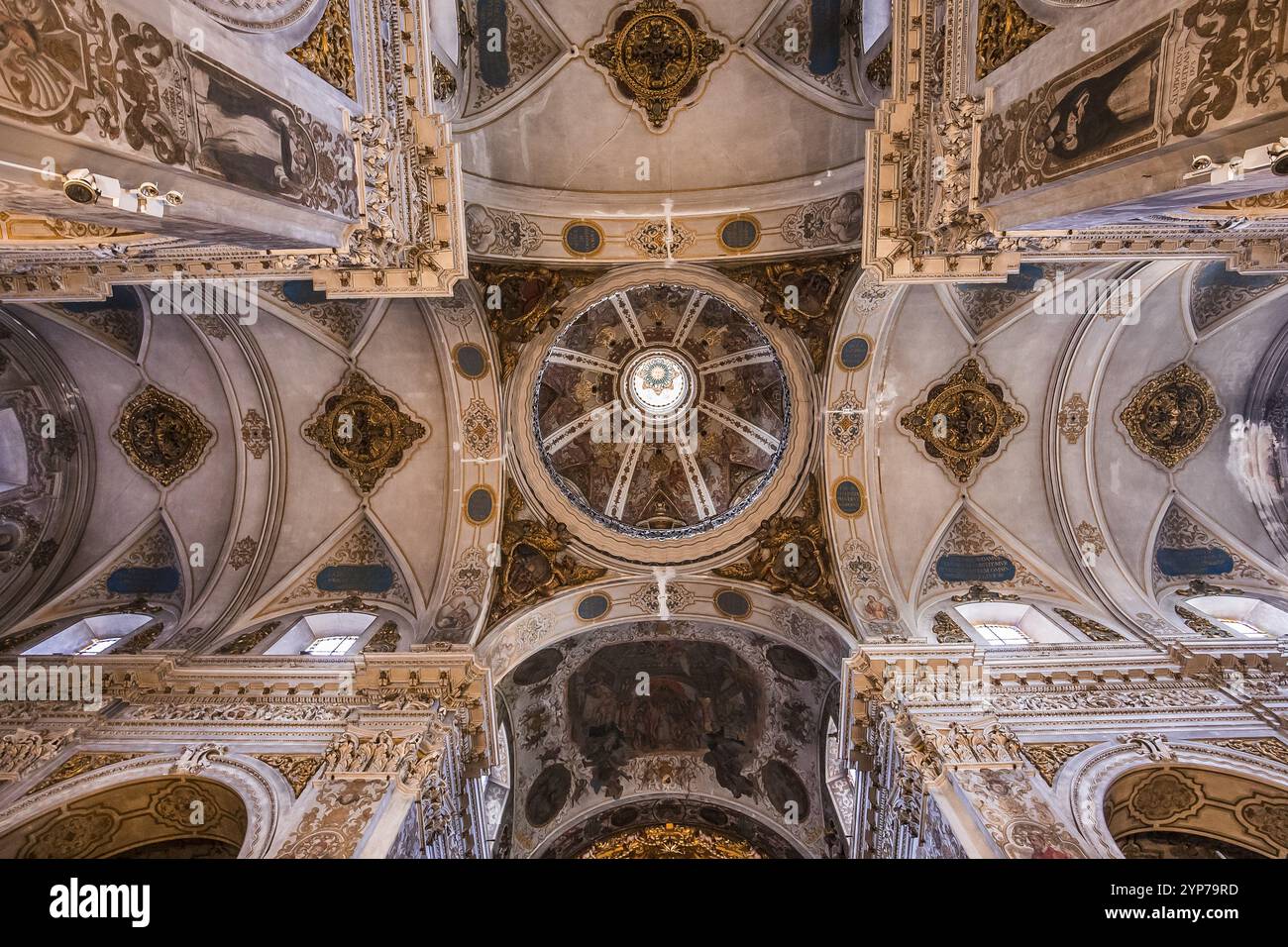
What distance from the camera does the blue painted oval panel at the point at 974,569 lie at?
43.4ft

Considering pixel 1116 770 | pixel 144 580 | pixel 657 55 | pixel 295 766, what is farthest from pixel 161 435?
pixel 1116 770

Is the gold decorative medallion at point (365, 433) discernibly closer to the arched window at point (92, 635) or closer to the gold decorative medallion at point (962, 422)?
the arched window at point (92, 635)

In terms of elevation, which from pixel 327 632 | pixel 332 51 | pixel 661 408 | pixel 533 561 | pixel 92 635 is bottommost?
pixel 327 632

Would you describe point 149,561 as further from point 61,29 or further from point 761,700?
point 761,700

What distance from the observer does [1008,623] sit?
1273 centimetres

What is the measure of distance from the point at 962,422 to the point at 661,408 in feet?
26.5

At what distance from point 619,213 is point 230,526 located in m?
12.4

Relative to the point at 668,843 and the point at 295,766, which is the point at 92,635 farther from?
Answer: the point at 668,843

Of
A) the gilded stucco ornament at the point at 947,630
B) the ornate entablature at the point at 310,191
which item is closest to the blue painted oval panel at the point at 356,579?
the ornate entablature at the point at 310,191

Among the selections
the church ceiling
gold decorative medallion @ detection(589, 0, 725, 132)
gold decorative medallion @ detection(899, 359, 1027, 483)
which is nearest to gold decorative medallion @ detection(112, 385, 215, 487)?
the church ceiling

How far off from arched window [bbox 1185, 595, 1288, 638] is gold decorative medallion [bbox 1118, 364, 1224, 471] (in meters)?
3.17

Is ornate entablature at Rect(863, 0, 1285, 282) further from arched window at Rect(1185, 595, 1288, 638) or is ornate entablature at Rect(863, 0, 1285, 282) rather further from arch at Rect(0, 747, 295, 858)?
arch at Rect(0, 747, 295, 858)

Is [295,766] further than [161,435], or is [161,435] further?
Result: [161,435]

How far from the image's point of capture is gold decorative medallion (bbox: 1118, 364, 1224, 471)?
12914mm
